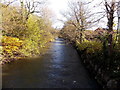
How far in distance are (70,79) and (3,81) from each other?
11.7 ft

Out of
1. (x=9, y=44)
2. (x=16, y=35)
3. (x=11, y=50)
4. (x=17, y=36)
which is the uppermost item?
(x=16, y=35)

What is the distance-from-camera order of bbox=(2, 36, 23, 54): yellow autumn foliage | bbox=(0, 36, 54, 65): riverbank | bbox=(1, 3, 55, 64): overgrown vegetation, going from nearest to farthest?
1. bbox=(1, 3, 55, 64): overgrown vegetation
2. bbox=(0, 36, 54, 65): riverbank
3. bbox=(2, 36, 23, 54): yellow autumn foliage

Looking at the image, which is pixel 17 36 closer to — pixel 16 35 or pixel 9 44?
pixel 16 35

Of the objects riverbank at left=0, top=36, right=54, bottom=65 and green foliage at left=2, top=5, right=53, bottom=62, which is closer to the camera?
riverbank at left=0, top=36, right=54, bottom=65

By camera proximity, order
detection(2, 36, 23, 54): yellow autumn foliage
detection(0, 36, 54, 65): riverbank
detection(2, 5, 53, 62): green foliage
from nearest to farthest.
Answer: detection(0, 36, 54, 65): riverbank < detection(2, 5, 53, 62): green foliage < detection(2, 36, 23, 54): yellow autumn foliage

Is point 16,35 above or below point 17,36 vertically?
above

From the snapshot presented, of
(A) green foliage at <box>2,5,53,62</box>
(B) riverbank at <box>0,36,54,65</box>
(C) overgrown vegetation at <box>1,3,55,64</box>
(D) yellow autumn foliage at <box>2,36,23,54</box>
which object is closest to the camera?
(C) overgrown vegetation at <box>1,3,55,64</box>

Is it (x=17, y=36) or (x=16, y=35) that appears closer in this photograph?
(x=16, y=35)

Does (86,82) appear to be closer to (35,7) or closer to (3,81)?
(3,81)

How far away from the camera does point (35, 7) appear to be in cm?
1827

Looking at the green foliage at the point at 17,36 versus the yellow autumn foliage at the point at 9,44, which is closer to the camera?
the green foliage at the point at 17,36

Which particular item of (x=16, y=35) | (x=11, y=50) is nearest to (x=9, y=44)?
(x=11, y=50)

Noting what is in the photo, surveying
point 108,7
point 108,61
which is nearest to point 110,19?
point 108,7

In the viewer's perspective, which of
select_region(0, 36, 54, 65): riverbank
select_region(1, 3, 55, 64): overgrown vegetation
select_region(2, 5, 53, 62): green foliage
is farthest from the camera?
select_region(2, 5, 53, 62): green foliage
